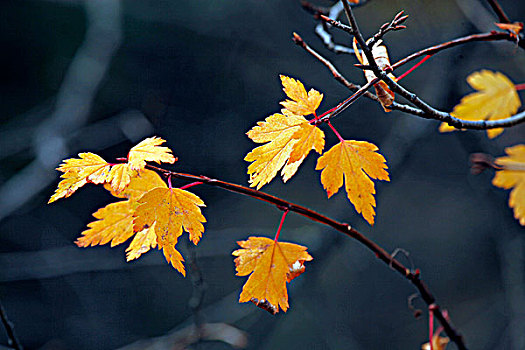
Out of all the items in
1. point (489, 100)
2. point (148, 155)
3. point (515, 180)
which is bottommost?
point (515, 180)

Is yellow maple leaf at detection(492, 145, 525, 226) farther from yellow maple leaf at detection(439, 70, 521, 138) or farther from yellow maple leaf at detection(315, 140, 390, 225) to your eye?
yellow maple leaf at detection(315, 140, 390, 225)

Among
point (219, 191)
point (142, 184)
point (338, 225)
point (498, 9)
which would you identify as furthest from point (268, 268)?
point (219, 191)

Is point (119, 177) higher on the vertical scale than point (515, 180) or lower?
higher

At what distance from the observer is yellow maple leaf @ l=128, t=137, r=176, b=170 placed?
1.82 feet

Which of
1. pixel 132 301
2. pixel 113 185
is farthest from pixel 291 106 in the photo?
pixel 132 301

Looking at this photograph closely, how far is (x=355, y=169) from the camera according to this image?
60 centimetres

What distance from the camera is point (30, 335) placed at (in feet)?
7.14

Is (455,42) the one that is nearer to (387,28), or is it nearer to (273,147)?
(387,28)

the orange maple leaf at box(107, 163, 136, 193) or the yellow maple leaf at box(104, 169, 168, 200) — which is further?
the yellow maple leaf at box(104, 169, 168, 200)

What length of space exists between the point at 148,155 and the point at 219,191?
71.6 inches

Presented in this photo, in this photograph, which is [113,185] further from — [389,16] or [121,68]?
[121,68]

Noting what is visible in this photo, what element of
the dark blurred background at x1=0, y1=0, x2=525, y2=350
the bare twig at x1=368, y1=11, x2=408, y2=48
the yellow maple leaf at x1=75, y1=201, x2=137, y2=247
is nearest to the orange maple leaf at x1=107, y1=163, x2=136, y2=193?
the yellow maple leaf at x1=75, y1=201, x2=137, y2=247

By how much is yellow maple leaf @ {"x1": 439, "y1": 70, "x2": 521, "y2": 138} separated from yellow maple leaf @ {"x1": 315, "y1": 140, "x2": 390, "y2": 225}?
27 cm

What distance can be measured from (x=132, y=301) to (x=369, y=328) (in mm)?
1228
